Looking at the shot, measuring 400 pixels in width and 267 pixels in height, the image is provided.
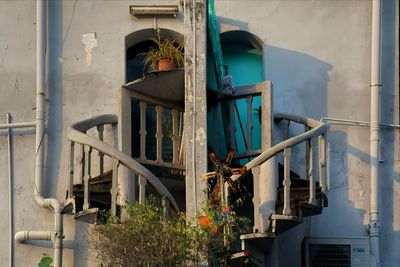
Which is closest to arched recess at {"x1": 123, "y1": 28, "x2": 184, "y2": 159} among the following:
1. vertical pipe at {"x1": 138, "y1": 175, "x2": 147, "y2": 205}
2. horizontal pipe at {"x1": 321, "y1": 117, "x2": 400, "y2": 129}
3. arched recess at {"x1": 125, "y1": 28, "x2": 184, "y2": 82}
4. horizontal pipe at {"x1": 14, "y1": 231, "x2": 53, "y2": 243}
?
arched recess at {"x1": 125, "y1": 28, "x2": 184, "y2": 82}

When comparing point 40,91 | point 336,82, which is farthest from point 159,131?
point 336,82

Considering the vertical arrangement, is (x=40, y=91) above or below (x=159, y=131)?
above

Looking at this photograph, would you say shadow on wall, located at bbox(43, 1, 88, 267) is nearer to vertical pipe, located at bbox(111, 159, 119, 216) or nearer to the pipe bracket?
vertical pipe, located at bbox(111, 159, 119, 216)

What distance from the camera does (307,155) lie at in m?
12.0

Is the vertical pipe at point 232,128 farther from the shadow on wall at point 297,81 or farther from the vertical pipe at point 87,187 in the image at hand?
the vertical pipe at point 87,187

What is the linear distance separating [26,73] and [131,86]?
1.79 metres

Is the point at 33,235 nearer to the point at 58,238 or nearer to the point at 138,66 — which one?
the point at 58,238

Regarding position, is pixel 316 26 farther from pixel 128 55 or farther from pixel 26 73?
pixel 26 73

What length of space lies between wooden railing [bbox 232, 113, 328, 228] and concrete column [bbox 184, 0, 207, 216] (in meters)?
0.49

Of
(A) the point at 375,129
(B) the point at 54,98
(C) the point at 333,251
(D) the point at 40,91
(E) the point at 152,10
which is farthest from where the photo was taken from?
(E) the point at 152,10

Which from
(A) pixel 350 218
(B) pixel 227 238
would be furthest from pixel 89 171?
(A) pixel 350 218

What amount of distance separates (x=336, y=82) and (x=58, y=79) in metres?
3.61

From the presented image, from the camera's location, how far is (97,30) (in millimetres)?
13250

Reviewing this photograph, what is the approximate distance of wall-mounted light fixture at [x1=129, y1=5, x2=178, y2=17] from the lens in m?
13.1
